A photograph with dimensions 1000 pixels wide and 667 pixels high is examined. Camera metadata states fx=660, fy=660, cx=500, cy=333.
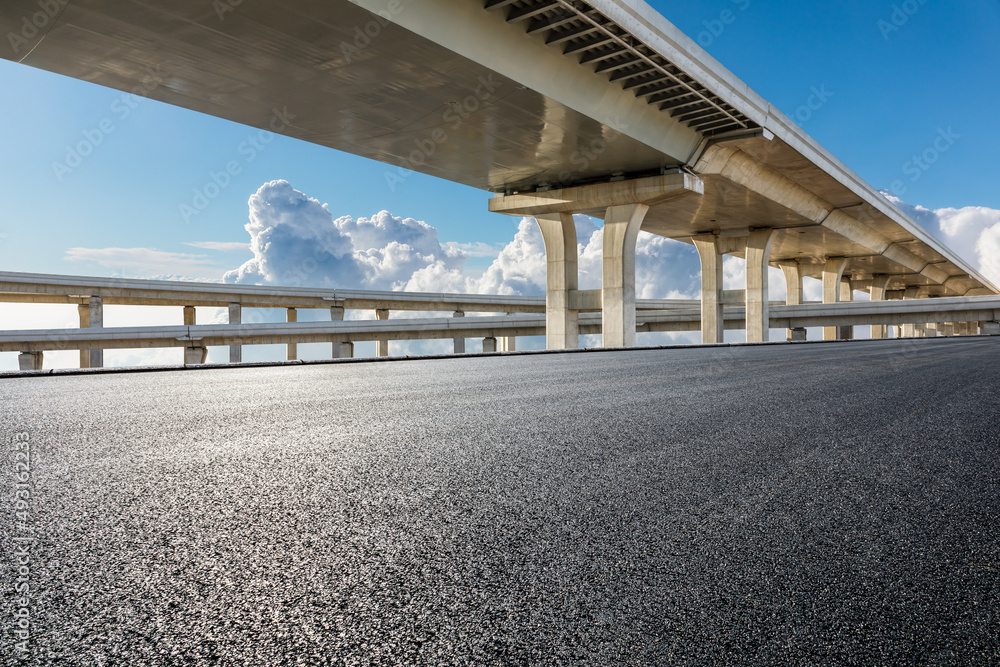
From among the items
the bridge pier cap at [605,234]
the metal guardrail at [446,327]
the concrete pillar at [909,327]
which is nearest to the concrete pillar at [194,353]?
the metal guardrail at [446,327]

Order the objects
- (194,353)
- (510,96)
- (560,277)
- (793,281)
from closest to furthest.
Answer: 1. (510,96)
2. (560,277)
3. (194,353)
4. (793,281)

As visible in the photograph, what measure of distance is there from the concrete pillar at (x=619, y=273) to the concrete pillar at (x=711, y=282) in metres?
16.2


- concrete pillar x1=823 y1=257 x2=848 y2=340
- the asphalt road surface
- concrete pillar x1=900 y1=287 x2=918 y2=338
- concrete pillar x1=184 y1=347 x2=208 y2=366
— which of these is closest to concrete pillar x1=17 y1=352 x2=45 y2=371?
concrete pillar x1=184 y1=347 x2=208 y2=366

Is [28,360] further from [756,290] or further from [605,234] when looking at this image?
[756,290]

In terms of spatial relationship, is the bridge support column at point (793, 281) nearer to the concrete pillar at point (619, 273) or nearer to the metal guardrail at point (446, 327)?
the metal guardrail at point (446, 327)

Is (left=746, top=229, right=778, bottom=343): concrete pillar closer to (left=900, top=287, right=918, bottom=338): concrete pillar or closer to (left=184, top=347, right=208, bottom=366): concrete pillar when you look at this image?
(left=184, top=347, right=208, bottom=366): concrete pillar

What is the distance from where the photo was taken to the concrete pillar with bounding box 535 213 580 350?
34.9m

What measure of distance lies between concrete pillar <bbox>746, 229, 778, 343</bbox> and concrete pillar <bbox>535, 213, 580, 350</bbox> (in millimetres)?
15552

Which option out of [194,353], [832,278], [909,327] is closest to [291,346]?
[194,353]

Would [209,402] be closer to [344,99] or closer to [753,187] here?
[344,99]

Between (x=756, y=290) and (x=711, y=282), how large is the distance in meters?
3.22

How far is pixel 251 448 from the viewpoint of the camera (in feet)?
15.7

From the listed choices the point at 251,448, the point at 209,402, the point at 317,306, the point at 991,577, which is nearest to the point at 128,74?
the point at 209,402

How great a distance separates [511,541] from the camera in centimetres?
263
